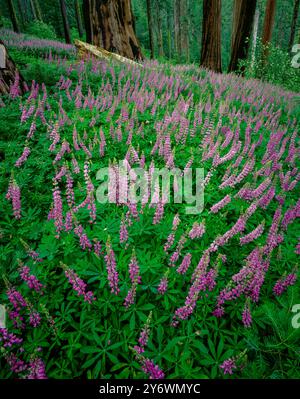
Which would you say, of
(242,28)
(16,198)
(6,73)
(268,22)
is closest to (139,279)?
(16,198)

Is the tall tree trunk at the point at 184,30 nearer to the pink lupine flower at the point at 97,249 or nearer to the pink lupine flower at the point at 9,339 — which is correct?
the pink lupine flower at the point at 97,249

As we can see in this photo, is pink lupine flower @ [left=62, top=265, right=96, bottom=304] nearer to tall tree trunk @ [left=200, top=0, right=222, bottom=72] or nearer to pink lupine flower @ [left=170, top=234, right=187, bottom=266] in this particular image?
pink lupine flower @ [left=170, top=234, right=187, bottom=266]

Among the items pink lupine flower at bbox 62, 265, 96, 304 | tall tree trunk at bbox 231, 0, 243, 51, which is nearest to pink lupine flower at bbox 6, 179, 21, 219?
pink lupine flower at bbox 62, 265, 96, 304

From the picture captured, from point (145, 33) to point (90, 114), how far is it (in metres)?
48.5

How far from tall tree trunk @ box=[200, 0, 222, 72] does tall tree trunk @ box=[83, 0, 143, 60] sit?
9.33ft

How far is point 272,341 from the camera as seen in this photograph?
196 cm

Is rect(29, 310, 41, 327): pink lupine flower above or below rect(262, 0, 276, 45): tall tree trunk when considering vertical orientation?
below

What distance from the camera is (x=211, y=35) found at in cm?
1024

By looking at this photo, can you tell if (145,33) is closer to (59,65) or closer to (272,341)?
(59,65)

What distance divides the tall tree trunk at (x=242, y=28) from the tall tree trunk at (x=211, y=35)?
2.69 feet

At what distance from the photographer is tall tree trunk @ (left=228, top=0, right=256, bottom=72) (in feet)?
32.9

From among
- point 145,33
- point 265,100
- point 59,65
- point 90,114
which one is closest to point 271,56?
point 265,100

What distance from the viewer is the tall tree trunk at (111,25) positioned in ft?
29.7
